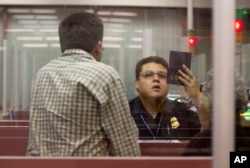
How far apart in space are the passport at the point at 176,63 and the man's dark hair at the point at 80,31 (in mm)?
309

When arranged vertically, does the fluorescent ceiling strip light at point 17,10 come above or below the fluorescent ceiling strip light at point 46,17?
above

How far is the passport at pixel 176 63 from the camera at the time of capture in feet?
7.16

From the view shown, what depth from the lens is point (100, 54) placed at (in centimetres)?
214

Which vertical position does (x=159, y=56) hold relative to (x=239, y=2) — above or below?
below

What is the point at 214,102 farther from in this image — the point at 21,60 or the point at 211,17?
the point at 21,60

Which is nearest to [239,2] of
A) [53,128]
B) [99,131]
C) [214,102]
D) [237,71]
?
[237,71]

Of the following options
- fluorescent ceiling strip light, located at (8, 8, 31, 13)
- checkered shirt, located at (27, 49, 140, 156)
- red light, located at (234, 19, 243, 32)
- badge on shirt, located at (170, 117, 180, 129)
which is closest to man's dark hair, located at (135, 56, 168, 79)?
checkered shirt, located at (27, 49, 140, 156)

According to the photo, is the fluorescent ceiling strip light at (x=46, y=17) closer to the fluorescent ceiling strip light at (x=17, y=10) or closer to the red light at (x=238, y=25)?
the fluorescent ceiling strip light at (x=17, y=10)

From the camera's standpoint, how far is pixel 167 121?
2.29m

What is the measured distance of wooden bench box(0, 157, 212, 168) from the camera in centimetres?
201

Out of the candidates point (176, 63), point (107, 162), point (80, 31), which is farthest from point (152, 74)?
point (107, 162)

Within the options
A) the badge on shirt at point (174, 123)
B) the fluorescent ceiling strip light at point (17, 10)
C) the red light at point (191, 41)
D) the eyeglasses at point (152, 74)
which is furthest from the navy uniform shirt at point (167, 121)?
the fluorescent ceiling strip light at point (17, 10)

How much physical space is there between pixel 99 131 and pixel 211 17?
1.96ft

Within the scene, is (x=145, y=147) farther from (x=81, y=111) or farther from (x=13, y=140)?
(x=13, y=140)
